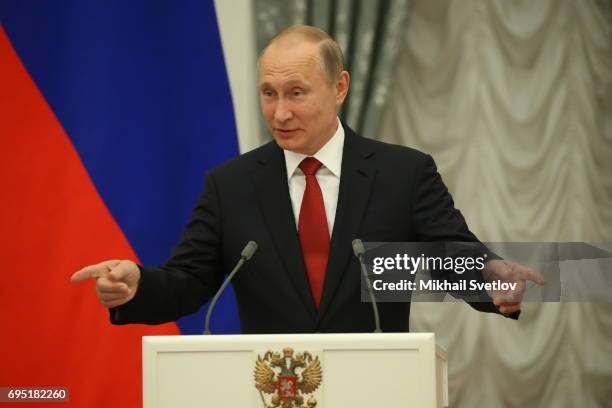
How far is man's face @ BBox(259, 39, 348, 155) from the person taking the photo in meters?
2.62

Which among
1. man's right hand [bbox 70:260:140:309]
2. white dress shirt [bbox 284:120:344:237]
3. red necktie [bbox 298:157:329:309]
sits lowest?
man's right hand [bbox 70:260:140:309]

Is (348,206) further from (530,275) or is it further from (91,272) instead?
(91,272)

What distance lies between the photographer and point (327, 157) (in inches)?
106

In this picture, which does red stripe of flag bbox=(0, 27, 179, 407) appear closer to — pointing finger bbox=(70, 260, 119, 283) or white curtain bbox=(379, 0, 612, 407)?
white curtain bbox=(379, 0, 612, 407)

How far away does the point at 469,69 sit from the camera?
4.39 meters

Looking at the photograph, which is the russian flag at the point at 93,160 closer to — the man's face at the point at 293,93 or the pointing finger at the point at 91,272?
the man's face at the point at 293,93

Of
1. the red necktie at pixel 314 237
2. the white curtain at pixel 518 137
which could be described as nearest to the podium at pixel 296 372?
the red necktie at pixel 314 237

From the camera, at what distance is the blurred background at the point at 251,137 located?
419cm

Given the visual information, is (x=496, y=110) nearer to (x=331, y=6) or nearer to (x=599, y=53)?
(x=599, y=53)

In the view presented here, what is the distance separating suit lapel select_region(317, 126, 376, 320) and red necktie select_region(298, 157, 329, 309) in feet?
0.17

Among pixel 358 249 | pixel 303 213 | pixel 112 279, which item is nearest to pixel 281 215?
pixel 303 213

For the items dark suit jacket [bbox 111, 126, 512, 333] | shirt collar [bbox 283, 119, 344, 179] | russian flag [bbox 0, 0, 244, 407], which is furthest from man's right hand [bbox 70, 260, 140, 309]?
russian flag [bbox 0, 0, 244, 407]

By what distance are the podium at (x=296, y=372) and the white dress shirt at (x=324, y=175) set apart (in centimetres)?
77

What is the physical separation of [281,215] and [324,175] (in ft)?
0.67
